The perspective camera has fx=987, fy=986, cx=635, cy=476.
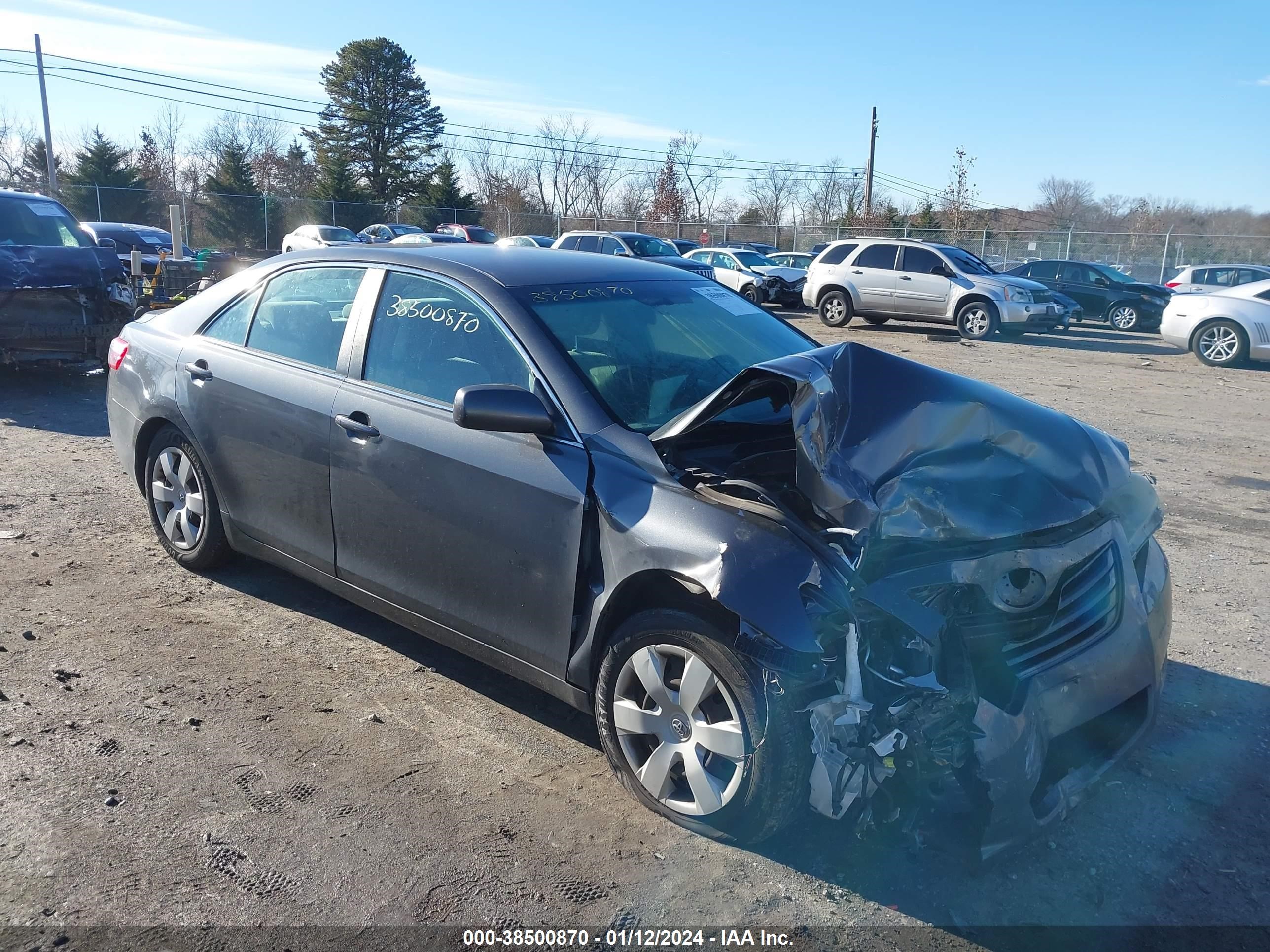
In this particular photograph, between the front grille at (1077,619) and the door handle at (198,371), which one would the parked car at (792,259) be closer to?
the door handle at (198,371)

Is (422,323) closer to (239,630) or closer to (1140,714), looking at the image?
(239,630)

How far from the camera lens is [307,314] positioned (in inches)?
178

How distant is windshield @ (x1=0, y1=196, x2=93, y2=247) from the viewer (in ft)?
34.6

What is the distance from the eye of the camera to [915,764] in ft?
9.08

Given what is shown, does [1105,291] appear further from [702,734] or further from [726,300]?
[702,734]

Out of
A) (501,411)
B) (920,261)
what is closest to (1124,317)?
(920,261)

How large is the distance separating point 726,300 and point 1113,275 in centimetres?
2089

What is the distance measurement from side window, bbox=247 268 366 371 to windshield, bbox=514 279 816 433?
37.8 inches

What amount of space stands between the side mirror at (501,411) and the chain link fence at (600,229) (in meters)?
31.3

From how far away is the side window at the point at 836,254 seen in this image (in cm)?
2073

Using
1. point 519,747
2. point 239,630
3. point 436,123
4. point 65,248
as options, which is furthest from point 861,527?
point 436,123

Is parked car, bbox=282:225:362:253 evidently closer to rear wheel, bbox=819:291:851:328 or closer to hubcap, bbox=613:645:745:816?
Answer: rear wheel, bbox=819:291:851:328

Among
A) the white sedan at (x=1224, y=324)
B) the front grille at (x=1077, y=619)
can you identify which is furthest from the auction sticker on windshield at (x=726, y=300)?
the white sedan at (x=1224, y=324)

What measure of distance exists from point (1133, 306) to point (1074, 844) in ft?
70.8
